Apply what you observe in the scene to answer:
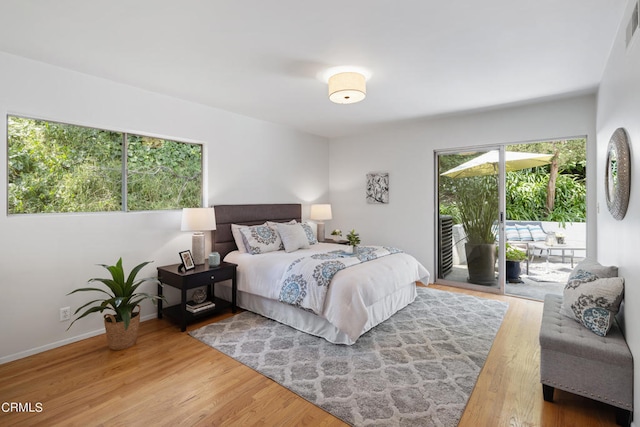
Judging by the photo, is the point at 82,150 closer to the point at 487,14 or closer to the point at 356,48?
the point at 356,48

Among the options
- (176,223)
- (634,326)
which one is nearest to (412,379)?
(634,326)

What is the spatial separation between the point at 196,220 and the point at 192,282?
71cm

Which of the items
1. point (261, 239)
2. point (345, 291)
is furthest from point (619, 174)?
point (261, 239)

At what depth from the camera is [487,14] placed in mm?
2035

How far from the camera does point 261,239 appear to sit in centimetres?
396

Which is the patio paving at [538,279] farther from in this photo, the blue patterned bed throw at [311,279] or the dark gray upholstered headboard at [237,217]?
the dark gray upholstered headboard at [237,217]

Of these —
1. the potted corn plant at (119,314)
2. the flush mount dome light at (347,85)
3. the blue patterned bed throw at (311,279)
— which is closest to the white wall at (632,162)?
the flush mount dome light at (347,85)

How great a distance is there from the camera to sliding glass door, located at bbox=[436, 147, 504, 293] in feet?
14.3

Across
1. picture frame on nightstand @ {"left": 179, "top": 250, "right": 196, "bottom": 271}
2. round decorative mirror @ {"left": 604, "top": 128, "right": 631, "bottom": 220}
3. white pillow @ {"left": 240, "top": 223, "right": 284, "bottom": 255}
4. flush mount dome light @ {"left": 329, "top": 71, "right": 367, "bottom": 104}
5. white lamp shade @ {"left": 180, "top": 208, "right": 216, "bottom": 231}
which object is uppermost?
flush mount dome light @ {"left": 329, "top": 71, "right": 367, "bottom": 104}

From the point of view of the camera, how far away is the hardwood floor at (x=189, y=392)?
1.85m

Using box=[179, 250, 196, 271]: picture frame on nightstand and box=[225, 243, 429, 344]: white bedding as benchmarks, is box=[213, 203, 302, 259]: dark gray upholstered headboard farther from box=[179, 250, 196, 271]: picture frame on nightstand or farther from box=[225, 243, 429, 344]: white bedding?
box=[179, 250, 196, 271]: picture frame on nightstand

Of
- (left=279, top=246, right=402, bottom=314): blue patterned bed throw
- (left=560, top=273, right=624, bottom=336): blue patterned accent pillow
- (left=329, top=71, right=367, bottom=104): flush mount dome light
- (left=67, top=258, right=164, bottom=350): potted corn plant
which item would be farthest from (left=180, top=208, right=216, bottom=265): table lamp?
(left=560, top=273, right=624, bottom=336): blue patterned accent pillow

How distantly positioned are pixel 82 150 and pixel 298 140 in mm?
3122

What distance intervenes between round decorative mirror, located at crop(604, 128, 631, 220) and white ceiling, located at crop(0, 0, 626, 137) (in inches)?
33.3
